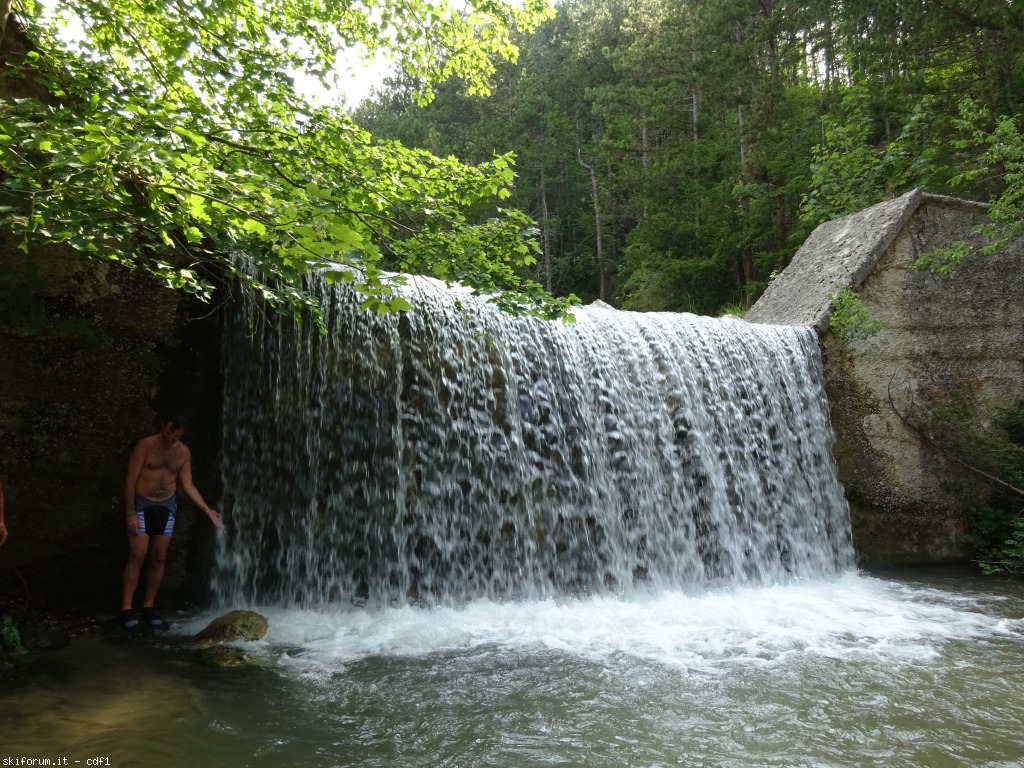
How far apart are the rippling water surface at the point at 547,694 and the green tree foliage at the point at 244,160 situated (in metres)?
2.26

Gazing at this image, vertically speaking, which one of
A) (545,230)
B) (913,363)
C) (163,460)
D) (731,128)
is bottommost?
(163,460)

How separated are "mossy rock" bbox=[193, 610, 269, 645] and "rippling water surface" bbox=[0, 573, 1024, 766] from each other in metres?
0.11

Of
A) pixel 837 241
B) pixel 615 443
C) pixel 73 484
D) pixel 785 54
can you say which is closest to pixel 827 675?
pixel 615 443

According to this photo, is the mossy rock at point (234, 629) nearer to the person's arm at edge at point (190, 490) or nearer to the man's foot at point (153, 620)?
the man's foot at point (153, 620)

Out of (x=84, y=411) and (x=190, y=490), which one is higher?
(x=84, y=411)

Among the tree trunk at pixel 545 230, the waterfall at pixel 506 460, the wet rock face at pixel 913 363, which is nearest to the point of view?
the waterfall at pixel 506 460

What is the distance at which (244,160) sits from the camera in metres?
4.32

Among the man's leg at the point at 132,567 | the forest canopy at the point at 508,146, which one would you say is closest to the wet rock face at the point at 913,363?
the forest canopy at the point at 508,146

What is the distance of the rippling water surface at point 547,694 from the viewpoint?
3246 millimetres

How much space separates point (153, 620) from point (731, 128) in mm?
18835

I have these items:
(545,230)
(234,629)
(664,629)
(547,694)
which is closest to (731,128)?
(545,230)

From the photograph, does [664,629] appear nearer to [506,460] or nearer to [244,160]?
[506,460]

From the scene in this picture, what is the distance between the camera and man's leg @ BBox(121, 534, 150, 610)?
5141 mm

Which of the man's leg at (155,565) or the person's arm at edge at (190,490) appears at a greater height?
the person's arm at edge at (190,490)
